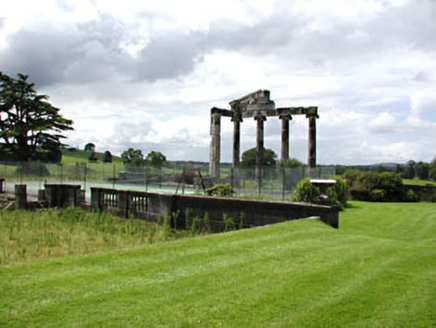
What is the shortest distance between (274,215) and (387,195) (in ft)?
59.4

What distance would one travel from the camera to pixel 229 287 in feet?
18.0

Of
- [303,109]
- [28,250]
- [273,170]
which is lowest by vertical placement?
[28,250]

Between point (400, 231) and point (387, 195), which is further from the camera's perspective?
point (387, 195)

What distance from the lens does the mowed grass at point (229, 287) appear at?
4566 millimetres

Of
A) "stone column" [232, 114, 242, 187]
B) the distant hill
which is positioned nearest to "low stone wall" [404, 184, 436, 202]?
"stone column" [232, 114, 242, 187]

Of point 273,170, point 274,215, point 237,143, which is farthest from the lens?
point 237,143

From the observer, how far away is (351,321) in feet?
15.2

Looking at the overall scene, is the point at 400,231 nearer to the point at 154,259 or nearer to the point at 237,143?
the point at 154,259

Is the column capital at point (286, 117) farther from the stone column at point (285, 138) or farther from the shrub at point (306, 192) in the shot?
the shrub at point (306, 192)

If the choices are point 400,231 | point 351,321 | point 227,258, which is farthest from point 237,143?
point 351,321

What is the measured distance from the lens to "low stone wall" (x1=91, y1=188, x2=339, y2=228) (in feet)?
38.6

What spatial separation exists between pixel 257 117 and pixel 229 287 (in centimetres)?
2884

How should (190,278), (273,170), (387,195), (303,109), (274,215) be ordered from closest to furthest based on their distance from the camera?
(190,278)
(274,215)
(273,170)
(387,195)
(303,109)

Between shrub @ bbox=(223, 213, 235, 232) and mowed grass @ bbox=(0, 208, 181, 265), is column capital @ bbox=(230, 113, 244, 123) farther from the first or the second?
shrub @ bbox=(223, 213, 235, 232)
